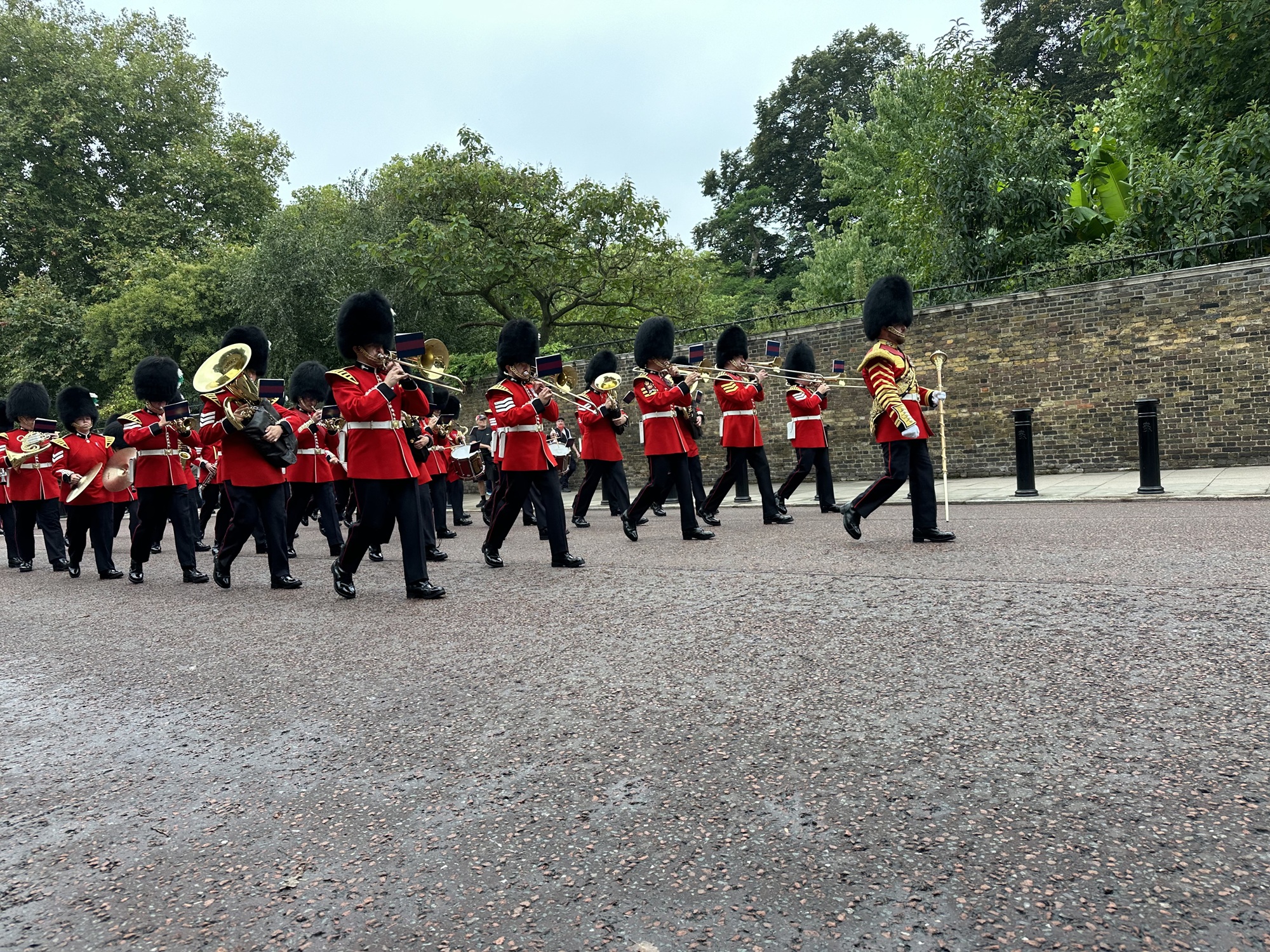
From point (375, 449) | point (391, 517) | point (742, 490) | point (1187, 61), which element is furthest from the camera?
point (1187, 61)

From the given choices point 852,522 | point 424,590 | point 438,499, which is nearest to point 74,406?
point 438,499

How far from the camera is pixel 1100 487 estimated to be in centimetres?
1255

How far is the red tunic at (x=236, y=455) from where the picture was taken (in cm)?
816

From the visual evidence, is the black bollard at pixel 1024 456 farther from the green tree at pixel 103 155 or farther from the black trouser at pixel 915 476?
the green tree at pixel 103 155

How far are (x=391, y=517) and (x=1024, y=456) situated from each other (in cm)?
868

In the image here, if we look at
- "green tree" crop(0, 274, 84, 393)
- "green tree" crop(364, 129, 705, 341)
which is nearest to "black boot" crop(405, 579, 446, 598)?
"green tree" crop(364, 129, 705, 341)

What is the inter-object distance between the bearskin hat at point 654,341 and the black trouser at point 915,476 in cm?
316

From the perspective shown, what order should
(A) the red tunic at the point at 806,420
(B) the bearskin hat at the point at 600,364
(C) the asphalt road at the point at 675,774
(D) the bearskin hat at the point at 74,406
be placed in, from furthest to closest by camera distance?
1. (B) the bearskin hat at the point at 600,364
2. (D) the bearskin hat at the point at 74,406
3. (A) the red tunic at the point at 806,420
4. (C) the asphalt road at the point at 675,774

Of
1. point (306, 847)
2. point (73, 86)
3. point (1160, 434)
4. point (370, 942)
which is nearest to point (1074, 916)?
point (370, 942)

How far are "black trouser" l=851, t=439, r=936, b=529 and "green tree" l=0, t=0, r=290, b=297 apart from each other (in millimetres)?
30413

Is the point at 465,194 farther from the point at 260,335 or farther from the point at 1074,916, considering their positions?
the point at 1074,916

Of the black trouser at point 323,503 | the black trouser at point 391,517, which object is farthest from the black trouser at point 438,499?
the black trouser at point 391,517

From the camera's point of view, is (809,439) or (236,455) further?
(809,439)

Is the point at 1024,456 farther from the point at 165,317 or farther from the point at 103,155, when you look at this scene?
the point at 103,155
